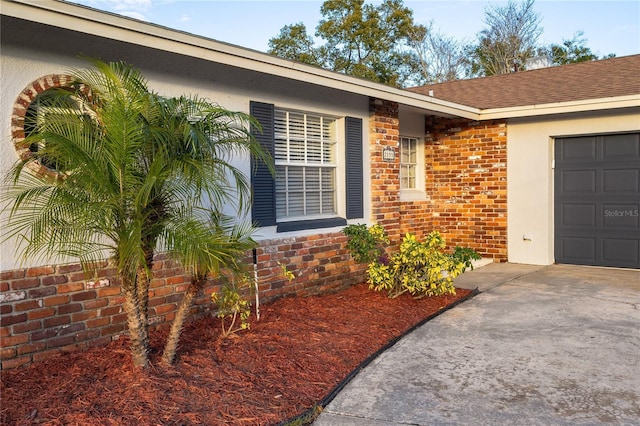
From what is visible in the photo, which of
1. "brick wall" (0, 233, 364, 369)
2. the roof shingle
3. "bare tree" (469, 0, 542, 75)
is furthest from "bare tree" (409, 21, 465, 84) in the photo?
"brick wall" (0, 233, 364, 369)

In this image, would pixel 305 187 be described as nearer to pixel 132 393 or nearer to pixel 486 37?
pixel 132 393

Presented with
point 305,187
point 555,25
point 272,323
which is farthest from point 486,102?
point 555,25

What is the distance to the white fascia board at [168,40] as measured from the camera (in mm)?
4020

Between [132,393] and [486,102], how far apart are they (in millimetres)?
8830

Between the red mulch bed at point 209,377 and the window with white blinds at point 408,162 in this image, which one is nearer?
the red mulch bed at point 209,377

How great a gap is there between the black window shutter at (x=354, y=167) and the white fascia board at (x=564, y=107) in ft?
10.4

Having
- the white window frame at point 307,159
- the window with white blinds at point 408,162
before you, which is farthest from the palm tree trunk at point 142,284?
the window with white blinds at point 408,162

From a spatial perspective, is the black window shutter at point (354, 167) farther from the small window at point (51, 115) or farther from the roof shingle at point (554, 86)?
the small window at point (51, 115)

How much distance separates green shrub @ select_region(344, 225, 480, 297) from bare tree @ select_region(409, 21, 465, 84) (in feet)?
83.3

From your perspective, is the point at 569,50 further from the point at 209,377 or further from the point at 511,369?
the point at 209,377

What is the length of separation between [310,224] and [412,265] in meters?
1.44

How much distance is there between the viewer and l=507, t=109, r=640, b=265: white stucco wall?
31.8ft

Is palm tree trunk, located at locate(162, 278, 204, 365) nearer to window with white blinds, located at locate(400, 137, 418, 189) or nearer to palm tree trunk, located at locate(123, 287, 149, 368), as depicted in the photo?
palm tree trunk, located at locate(123, 287, 149, 368)

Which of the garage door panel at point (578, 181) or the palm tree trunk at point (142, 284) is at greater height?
the garage door panel at point (578, 181)
